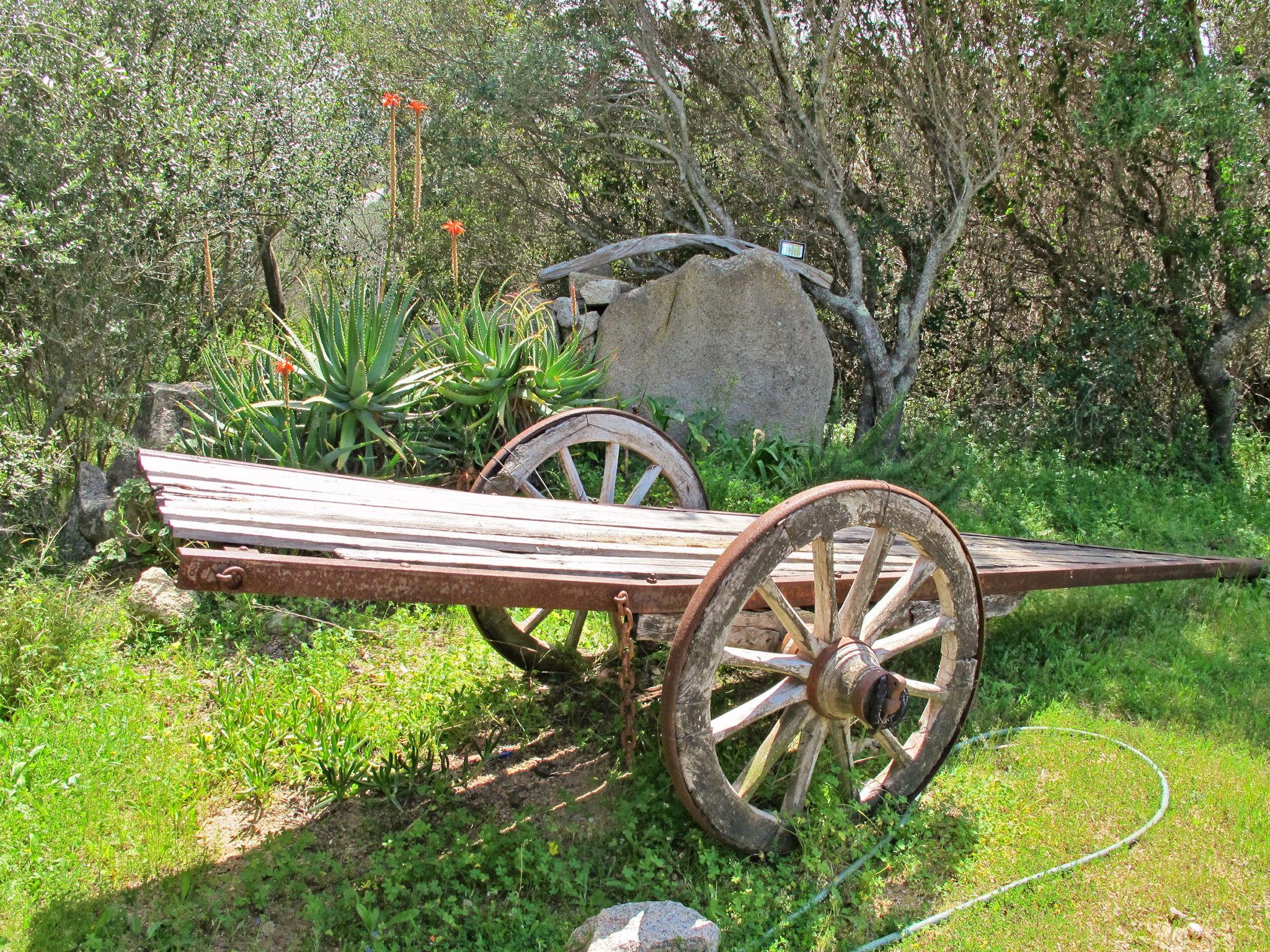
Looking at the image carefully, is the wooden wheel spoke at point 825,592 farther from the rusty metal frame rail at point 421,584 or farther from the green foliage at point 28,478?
the green foliage at point 28,478

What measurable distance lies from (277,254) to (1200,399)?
8.28 meters

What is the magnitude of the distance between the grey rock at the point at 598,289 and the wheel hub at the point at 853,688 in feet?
16.8

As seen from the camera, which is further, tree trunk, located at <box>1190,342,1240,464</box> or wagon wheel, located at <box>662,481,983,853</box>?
tree trunk, located at <box>1190,342,1240,464</box>

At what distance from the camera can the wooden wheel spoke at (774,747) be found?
261 cm

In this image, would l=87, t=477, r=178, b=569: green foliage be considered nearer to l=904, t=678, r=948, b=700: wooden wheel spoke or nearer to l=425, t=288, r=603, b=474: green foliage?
l=425, t=288, r=603, b=474: green foliage

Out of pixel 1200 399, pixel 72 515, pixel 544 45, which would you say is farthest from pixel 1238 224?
pixel 72 515

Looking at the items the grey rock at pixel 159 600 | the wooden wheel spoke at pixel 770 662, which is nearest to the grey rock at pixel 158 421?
the grey rock at pixel 159 600

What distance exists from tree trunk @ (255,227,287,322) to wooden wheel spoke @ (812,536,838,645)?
5.46 metres

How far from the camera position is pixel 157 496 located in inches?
93.1

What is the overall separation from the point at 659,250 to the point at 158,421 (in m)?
4.30

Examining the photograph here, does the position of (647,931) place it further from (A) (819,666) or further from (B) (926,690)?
(B) (926,690)

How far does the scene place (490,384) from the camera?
16.9 feet

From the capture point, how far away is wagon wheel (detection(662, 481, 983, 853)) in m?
2.38

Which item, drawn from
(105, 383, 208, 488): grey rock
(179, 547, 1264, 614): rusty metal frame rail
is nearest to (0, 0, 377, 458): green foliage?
(105, 383, 208, 488): grey rock
